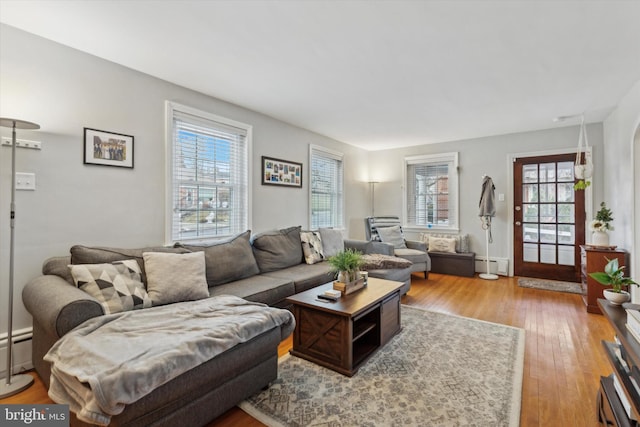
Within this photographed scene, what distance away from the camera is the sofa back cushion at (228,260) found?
2.76 meters

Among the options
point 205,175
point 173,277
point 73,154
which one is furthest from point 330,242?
point 73,154

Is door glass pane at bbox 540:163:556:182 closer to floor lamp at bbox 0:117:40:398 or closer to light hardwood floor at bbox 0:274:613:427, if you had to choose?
light hardwood floor at bbox 0:274:613:427

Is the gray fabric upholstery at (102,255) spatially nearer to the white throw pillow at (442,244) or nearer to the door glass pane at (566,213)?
the white throw pillow at (442,244)

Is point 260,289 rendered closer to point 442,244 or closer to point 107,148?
point 107,148

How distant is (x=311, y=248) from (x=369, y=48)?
239 centimetres

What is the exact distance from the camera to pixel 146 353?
1327 millimetres

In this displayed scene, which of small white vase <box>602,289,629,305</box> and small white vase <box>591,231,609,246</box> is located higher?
small white vase <box>591,231,609,246</box>

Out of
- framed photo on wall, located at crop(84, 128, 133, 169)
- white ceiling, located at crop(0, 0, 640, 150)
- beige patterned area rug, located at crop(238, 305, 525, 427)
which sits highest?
white ceiling, located at crop(0, 0, 640, 150)

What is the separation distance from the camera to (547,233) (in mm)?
4695

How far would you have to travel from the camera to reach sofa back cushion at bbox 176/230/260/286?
2.76 m

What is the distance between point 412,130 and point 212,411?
4.40 m

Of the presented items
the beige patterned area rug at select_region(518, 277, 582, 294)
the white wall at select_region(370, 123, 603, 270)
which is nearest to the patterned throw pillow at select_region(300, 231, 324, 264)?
the white wall at select_region(370, 123, 603, 270)

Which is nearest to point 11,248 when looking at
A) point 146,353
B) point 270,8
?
point 146,353

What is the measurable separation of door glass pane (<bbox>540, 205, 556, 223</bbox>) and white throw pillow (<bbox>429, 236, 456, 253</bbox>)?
4.40 feet
